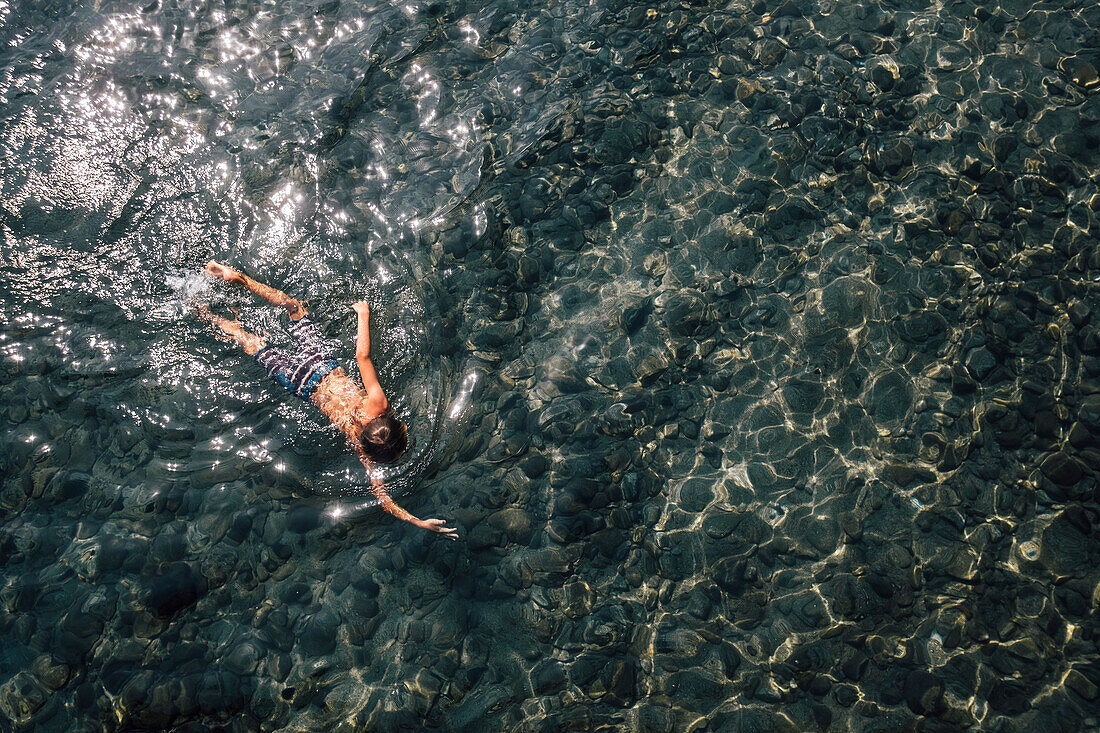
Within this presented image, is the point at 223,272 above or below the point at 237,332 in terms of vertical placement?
above

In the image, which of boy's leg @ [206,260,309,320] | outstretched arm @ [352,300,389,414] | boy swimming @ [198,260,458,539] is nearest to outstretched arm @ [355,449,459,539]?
boy swimming @ [198,260,458,539]

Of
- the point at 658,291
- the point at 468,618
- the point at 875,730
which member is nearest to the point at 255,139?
the point at 658,291

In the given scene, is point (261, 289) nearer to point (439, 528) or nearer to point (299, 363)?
point (299, 363)

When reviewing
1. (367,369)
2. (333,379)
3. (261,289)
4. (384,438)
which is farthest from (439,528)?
(261,289)

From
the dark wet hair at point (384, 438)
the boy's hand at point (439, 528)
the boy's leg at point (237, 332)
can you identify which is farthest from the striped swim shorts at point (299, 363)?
the boy's hand at point (439, 528)

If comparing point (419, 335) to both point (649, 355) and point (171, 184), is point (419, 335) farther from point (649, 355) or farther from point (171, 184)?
point (171, 184)
